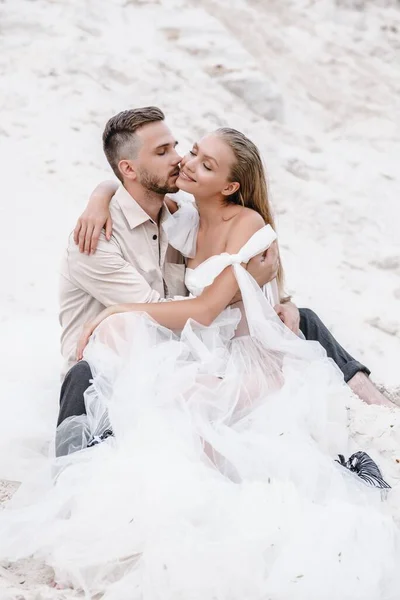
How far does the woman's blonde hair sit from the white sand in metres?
1.35

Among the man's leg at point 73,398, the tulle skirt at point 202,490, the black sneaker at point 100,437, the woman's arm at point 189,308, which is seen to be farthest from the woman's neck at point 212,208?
the black sneaker at point 100,437

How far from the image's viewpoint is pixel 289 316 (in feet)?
12.7

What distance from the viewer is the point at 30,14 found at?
25.5ft

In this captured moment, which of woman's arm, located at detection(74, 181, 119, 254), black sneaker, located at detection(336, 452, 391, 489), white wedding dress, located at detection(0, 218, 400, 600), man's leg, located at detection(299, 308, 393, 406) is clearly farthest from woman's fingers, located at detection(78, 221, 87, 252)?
black sneaker, located at detection(336, 452, 391, 489)

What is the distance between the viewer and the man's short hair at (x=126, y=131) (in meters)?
3.80

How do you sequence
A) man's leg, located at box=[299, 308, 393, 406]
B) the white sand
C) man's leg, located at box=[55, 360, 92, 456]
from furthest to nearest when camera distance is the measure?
the white sand
man's leg, located at box=[299, 308, 393, 406]
man's leg, located at box=[55, 360, 92, 456]

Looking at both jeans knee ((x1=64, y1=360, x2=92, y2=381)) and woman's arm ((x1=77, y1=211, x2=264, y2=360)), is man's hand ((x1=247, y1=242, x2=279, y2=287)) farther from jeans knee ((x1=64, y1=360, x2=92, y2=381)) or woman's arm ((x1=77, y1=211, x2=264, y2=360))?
jeans knee ((x1=64, y1=360, x2=92, y2=381))

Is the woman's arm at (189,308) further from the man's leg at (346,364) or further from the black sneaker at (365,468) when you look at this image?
the black sneaker at (365,468)

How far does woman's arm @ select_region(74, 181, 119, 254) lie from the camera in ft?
11.9

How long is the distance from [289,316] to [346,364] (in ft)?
1.32

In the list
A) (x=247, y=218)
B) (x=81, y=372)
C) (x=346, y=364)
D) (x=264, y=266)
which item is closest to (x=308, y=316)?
(x=346, y=364)

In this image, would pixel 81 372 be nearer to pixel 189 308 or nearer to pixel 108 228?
pixel 189 308

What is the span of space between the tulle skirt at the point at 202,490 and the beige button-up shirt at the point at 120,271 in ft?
0.95

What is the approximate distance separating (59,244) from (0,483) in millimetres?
2811
